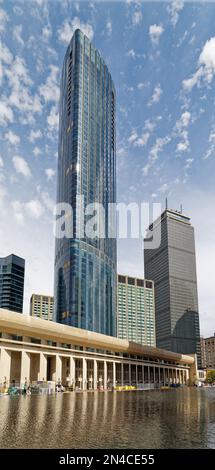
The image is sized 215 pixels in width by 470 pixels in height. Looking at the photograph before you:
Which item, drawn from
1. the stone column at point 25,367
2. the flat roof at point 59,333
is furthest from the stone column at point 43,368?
the flat roof at point 59,333

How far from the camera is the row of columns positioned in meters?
68.6

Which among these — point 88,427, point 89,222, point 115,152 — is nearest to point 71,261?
point 89,222

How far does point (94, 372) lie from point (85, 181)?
83997 mm

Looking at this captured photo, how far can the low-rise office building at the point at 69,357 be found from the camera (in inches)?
2758

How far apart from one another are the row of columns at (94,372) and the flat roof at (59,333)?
3.39 m

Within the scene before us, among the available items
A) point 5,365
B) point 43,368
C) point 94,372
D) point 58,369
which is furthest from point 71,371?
point 5,365

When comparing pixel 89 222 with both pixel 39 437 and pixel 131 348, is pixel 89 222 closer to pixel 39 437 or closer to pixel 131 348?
pixel 131 348

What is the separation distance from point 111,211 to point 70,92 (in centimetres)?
5312

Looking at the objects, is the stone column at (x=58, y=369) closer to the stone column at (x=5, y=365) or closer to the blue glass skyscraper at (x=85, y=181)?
the stone column at (x=5, y=365)

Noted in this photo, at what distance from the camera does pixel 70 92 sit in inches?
6698

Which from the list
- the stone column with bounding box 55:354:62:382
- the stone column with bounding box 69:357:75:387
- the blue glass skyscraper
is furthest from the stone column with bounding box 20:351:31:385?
the blue glass skyscraper

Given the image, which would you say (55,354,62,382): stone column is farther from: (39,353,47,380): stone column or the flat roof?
(39,353,47,380): stone column

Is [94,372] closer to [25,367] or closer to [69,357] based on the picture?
[69,357]
